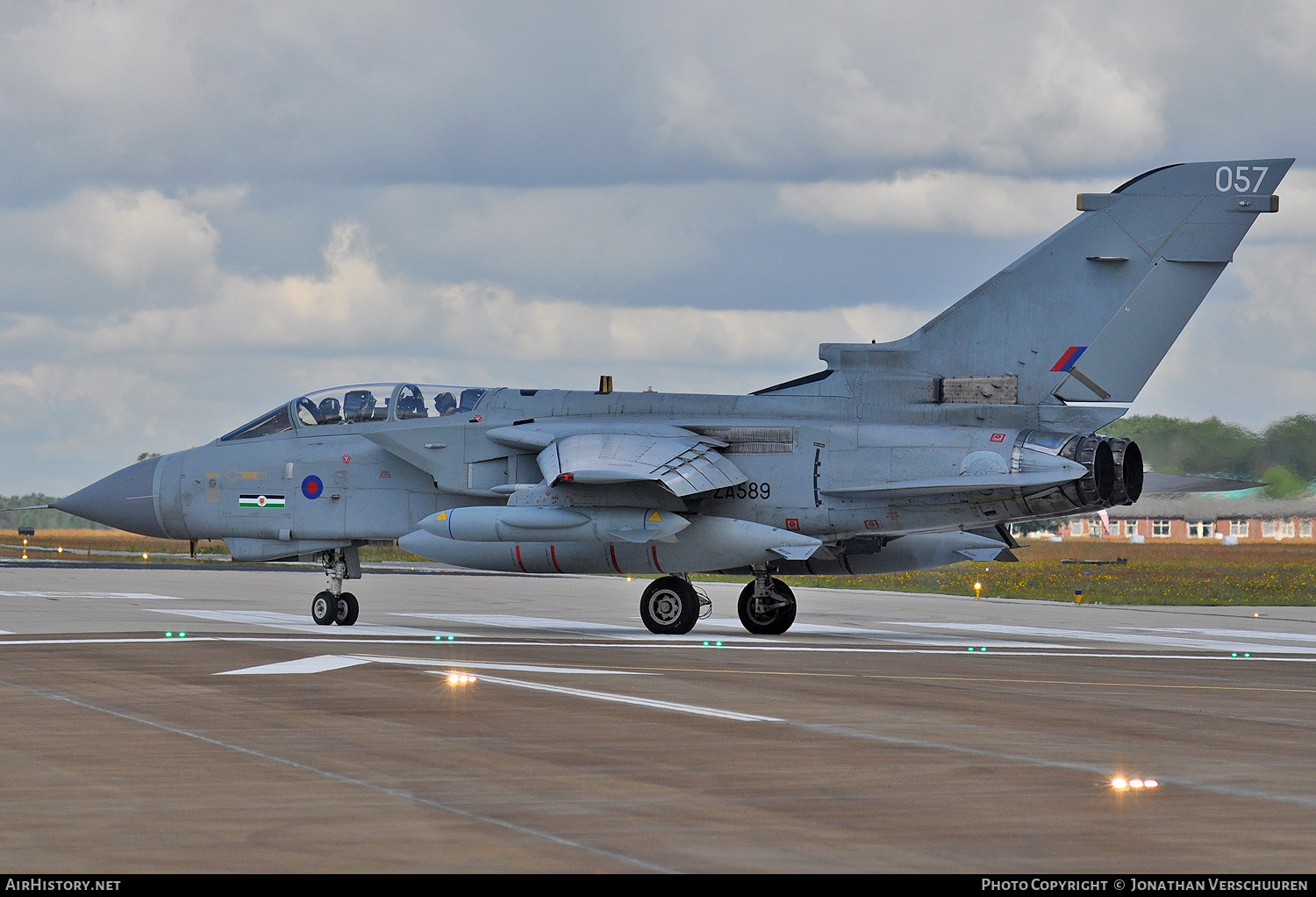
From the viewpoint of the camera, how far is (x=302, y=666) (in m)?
15.1

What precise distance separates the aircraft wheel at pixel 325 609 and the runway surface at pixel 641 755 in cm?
239

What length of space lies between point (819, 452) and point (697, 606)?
2.85 metres

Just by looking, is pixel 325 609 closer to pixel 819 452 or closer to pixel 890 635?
pixel 819 452

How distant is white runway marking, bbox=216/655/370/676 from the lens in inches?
569

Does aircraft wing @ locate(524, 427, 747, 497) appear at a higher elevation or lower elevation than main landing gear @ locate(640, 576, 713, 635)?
higher

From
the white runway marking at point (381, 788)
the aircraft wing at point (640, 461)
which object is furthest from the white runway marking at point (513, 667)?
the aircraft wing at point (640, 461)

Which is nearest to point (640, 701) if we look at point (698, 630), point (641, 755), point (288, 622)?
point (641, 755)

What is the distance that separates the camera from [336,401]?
24.5 meters

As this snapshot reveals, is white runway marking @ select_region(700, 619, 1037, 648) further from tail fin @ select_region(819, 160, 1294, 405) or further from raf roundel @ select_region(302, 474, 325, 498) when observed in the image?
raf roundel @ select_region(302, 474, 325, 498)

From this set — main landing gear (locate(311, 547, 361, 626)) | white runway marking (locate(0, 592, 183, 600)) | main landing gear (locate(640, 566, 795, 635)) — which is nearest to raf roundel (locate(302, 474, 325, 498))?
main landing gear (locate(311, 547, 361, 626))

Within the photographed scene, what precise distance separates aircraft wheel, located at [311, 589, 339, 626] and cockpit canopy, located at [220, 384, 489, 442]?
9.58 ft

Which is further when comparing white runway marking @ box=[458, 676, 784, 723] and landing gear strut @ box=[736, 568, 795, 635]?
landing gear strut @ box=[736, 568, 795, 635]

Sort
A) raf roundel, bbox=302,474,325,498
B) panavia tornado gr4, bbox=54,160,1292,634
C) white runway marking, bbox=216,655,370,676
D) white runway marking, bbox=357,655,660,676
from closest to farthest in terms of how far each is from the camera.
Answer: white runway marking, bbox=216,655,370,676 → white runway marking, bbox=357,655,660,676 → panavia tornado gr4, bbox=54,160,1292,634 → raf roundel, bbox=302,474,325,498

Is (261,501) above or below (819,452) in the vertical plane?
below
